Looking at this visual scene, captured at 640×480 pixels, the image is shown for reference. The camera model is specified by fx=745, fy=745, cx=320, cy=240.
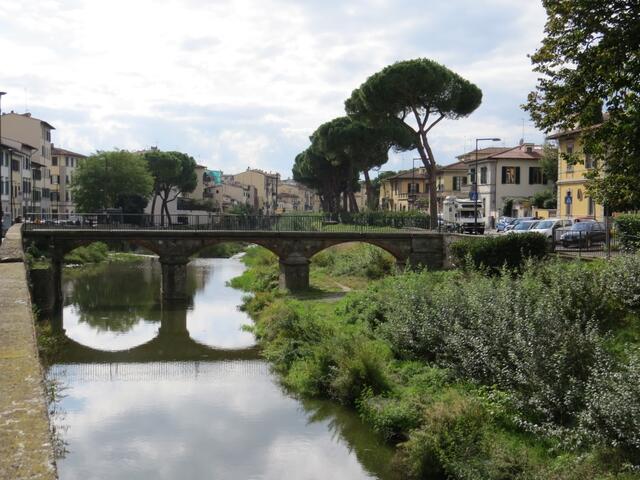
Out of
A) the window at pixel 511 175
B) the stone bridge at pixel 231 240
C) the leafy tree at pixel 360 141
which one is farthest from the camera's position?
the leafy tree at pixel 360 141

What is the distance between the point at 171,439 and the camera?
20.2 metres

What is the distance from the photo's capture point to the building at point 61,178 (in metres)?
104

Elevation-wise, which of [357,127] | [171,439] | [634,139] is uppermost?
[357,127]

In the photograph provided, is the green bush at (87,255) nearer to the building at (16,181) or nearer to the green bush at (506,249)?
the building at (16,181)

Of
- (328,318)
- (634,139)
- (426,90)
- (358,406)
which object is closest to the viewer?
(634,139)

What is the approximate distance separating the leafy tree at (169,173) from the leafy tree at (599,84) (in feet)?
279

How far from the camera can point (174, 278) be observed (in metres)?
47.9

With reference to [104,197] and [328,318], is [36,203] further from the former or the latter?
[328,318]

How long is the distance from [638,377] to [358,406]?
9.09 metres

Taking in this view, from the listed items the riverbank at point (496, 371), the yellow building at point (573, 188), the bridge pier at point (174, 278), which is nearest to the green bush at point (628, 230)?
the riverbank at point (496, 371)

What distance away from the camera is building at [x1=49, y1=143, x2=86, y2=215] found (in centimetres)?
10400

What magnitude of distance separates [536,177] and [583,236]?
38.9 meters

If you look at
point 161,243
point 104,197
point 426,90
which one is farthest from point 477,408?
point 104,197

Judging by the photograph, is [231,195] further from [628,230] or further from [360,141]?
[628,230]
